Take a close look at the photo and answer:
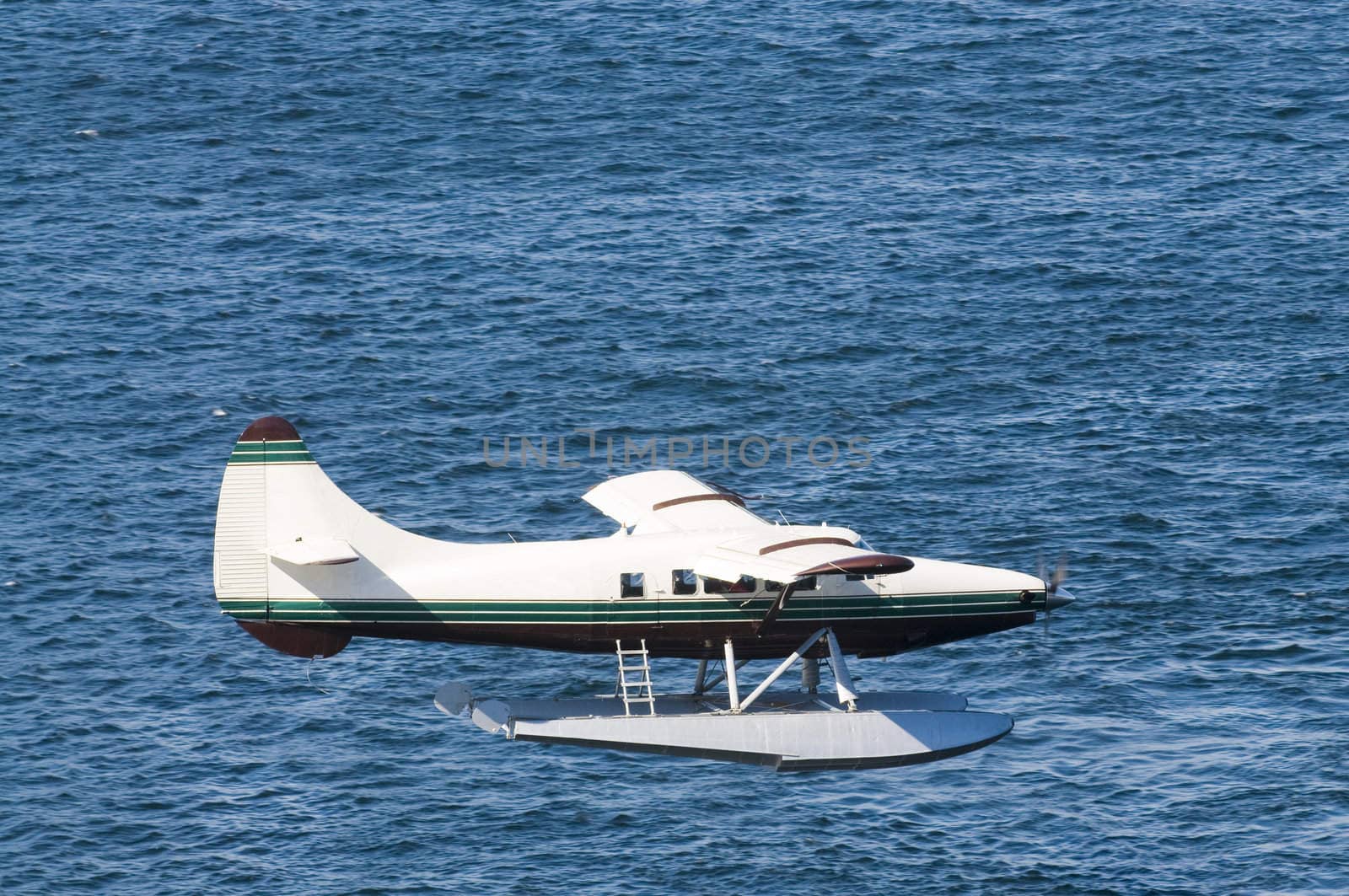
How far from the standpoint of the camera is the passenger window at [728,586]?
4956 centimetres

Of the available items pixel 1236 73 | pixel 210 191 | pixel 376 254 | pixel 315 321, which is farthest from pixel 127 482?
Answer: pixel 1236 73

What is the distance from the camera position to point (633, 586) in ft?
163

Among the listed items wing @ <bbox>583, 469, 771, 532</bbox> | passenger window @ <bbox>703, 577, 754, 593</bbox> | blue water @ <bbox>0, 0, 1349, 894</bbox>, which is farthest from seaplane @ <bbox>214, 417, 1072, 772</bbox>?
blue water @ <bbox>0, 0, 1349, 894</bbox>

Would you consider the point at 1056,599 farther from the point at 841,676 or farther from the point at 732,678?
the point at 732,678

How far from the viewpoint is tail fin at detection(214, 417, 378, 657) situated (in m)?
49.2

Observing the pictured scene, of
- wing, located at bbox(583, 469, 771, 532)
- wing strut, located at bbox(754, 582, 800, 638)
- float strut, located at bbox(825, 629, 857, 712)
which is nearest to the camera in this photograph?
wing strut, located at bbox(754, 582, 800, 638)

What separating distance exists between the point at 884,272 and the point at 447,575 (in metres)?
57.6

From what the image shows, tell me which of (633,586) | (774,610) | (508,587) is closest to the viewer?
(774,610)

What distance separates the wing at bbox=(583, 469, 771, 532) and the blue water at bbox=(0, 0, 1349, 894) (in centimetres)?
1455

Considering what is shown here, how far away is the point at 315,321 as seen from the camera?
98.9m

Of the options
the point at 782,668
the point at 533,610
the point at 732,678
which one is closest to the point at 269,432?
the point at 533,610

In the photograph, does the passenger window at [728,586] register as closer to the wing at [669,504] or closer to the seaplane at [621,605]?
the seaplane at [621,605]

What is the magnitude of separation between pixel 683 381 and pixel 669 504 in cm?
4052

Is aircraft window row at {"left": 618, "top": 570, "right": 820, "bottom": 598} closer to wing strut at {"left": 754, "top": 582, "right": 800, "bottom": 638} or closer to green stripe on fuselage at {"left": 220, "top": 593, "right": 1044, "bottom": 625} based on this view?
green stripe on fuselage at {"left": 220, "top": 593, "right": 1044, "bottom": 625}
